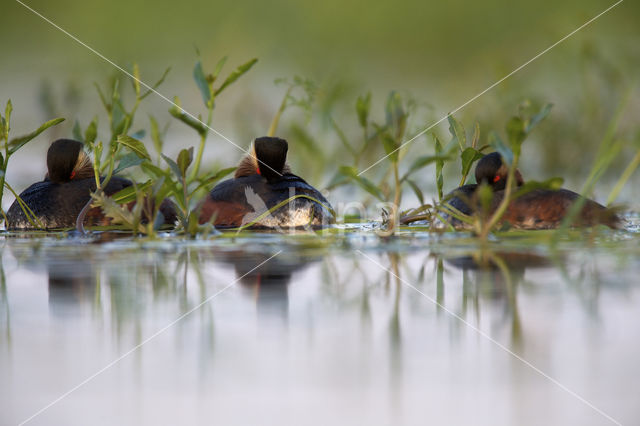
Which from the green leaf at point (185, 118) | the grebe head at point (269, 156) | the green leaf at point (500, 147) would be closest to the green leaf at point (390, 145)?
the green leaf at point (500, 147)

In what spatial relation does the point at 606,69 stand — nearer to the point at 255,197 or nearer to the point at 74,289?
the point at 255,197

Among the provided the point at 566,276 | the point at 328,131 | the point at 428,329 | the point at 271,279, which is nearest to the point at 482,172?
the point at 328,131

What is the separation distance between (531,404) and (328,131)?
404 centimetres

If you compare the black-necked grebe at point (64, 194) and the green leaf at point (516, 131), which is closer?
the green leaf at point (516, 131)

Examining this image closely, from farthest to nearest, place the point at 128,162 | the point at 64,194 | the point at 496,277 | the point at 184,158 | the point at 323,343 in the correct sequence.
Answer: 1. the point at 64,194
2. the point at 128,162
3. the point at 184,158
4. the point at 496,277
5. the point at 323,343

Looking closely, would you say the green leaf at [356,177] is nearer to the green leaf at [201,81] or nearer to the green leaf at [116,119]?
the green leaf at [201,81]

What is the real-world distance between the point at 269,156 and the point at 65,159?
4.40 ft

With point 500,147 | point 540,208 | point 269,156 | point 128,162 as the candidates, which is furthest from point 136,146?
point 540,208

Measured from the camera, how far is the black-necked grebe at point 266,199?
14.3 feet

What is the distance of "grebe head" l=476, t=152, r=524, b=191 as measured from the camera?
13.2ft

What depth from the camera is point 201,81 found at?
3.62 m

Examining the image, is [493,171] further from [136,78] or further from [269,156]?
[136,78]

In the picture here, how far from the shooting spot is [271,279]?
213 cm

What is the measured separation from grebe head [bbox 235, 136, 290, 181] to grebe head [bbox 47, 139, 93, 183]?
1070mm
